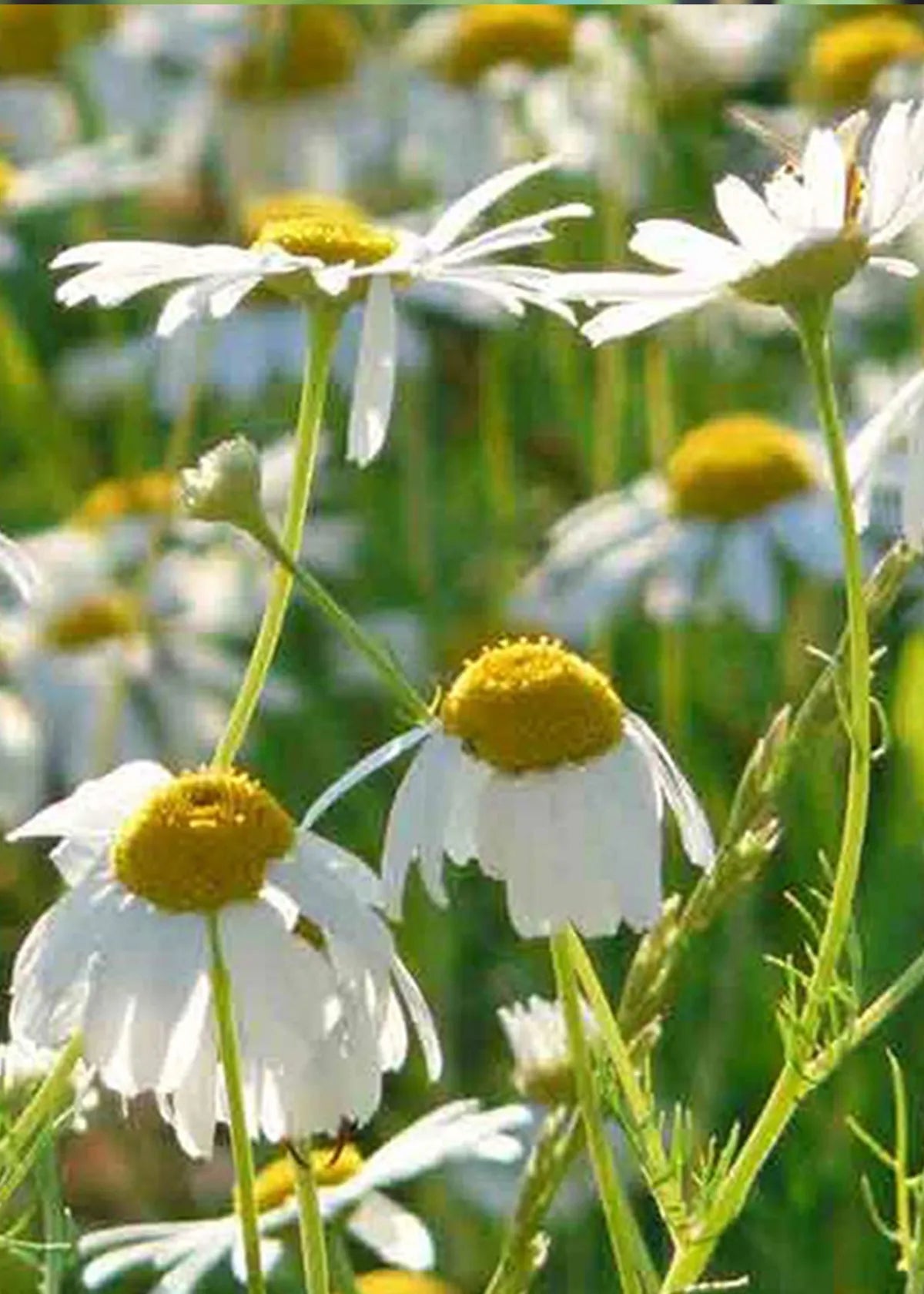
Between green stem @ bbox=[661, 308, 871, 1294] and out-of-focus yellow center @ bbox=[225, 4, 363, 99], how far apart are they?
2463mm

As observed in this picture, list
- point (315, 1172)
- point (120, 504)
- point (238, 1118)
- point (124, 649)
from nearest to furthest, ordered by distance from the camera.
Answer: point (238, 1118) → point (315, 1172) → point (124, 649) → point (120, 504)

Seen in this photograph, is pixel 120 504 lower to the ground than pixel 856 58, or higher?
lower

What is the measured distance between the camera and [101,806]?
1185mm

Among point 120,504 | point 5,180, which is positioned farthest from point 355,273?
point 5,180

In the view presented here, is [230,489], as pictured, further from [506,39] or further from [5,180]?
[506,39]

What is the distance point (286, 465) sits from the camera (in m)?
3.12

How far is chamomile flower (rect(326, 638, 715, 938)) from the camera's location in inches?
44.9

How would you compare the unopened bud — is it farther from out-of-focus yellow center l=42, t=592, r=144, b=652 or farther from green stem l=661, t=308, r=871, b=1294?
out-of-focus yellow center l=42, t=592, r=144, b=652

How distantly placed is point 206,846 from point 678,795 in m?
0.13

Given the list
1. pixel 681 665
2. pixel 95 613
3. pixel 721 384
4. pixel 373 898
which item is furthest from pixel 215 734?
pixel 373 898

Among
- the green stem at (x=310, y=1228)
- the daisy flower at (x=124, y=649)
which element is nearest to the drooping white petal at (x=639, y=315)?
the green stem at (x=310, y=1228)

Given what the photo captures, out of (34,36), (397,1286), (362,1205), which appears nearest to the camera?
(362,1205)

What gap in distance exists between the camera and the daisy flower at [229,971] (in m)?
1.11

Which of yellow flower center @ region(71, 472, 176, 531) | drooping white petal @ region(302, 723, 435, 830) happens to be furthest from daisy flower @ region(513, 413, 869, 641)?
drooping white petal @ region(302, 723, 435, 830)
